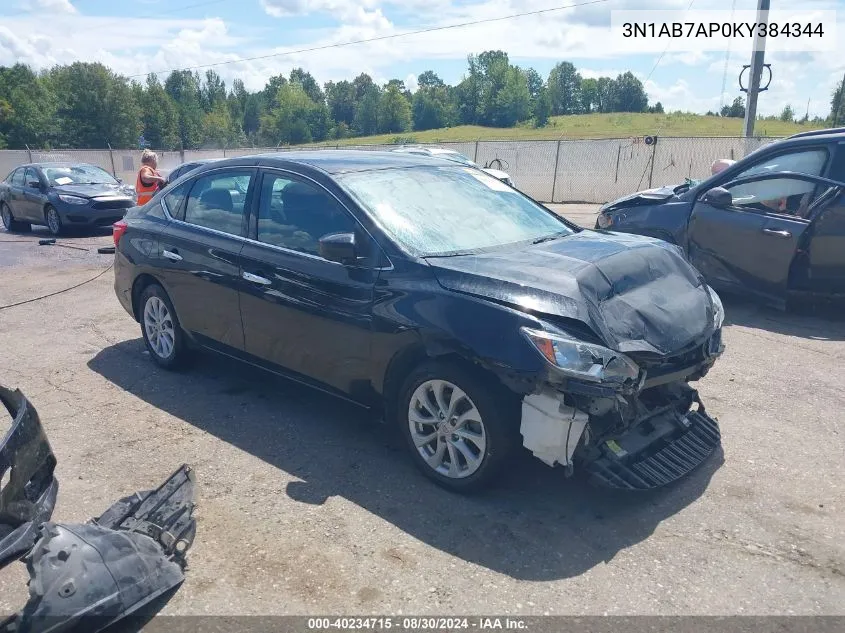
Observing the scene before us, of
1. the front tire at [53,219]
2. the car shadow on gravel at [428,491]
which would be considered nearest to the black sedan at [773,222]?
the car shadow on gravel at [428,491]

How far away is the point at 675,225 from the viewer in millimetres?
7844

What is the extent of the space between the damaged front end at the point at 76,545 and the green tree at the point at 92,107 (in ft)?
274

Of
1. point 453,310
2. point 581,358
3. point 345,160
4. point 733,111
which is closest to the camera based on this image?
point 581,358

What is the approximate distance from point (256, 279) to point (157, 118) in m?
93.4

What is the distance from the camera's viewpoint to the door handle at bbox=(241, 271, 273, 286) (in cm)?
468

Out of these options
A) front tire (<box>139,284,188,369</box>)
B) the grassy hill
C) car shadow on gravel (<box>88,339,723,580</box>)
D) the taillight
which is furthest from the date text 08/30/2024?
the grassy hill

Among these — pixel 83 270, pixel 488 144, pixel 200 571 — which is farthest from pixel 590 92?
pixel 200 571

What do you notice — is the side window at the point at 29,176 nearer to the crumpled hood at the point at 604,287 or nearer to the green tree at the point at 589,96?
the crumpled hood at the point at 604,287

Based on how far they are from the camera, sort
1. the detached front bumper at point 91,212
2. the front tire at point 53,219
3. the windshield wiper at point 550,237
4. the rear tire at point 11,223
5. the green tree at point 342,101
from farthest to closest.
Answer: the green tree at point 342,101, the rear tire at point 11,223, the front tire at point 53,219, the detached front bumper at point 91,212, the windshield wiper at point 550,237

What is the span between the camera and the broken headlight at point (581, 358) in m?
3.37

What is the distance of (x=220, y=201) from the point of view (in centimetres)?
527

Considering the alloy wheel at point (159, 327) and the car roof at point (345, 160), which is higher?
the car roof at point (345, 160)

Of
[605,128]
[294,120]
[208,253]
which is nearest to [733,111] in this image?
[605,128]

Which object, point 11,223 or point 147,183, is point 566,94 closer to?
point 11,223
